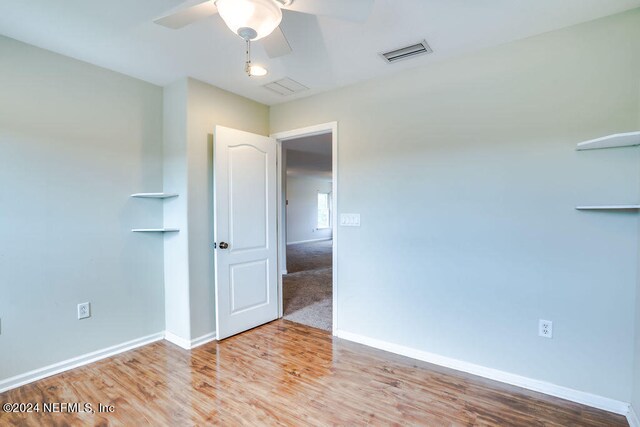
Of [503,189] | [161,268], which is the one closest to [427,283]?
[503,189]

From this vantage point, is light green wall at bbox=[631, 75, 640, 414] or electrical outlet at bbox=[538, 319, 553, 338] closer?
light green wall at bbox=[631, 75, 640, 414]

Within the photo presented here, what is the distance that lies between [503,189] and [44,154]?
134 inches

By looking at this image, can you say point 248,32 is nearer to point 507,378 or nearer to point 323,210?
point 507,378

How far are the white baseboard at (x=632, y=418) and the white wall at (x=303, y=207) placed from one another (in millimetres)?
9373

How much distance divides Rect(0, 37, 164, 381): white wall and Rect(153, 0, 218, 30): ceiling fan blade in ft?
4.93

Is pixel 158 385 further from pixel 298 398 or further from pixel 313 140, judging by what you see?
pixel 313 140

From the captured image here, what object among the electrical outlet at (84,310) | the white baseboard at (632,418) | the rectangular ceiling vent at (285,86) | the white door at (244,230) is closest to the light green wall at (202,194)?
the white door at (244,230)

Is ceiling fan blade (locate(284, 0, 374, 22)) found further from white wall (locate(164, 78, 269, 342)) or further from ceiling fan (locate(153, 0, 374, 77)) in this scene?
white wall (locate(164, 78, 269, 342))

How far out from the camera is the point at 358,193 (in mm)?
2900

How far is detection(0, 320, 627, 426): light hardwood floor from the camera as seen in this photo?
1835mm

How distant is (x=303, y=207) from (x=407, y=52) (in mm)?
9276

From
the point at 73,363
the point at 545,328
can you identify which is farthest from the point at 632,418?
the point at 73,363

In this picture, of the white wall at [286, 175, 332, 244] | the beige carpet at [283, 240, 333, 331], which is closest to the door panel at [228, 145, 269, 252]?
the beige carpet at [283, 240, 333, 331]

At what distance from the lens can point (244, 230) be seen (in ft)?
10.2
